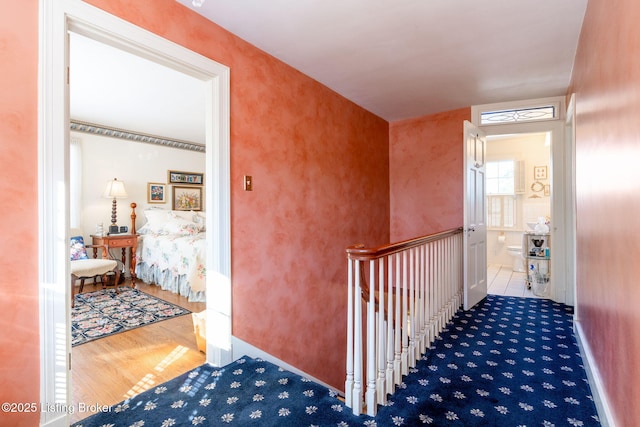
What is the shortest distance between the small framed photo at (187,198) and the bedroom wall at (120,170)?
5.8 inches

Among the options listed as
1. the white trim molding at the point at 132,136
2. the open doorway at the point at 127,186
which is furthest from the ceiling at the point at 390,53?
the white trim molding at the point at 132,136

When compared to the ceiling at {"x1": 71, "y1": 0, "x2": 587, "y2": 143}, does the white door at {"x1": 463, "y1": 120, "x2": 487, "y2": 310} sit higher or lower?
lower

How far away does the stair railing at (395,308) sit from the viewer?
1.88 meters

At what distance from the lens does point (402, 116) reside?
4594 millimetres

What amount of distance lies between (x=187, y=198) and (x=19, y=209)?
4983 mm

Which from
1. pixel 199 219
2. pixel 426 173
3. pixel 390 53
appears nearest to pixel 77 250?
pixel 199 219

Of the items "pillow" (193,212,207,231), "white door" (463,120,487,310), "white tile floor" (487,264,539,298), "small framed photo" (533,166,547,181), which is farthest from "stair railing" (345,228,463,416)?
"pillow" (193,212,207,231)

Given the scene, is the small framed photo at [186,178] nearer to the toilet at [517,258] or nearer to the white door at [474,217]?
the white door at [474,217]

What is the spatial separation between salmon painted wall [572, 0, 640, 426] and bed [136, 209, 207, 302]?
3.72 meters

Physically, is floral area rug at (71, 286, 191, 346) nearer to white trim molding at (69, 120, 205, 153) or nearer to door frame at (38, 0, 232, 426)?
door frame at (38, 0, 232, 426)

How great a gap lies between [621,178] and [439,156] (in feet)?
10.6

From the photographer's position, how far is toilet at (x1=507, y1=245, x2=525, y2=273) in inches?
228

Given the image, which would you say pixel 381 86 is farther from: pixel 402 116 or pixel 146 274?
pixel 146 274

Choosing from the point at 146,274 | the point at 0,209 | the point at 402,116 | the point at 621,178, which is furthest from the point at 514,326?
the point at 146,274
